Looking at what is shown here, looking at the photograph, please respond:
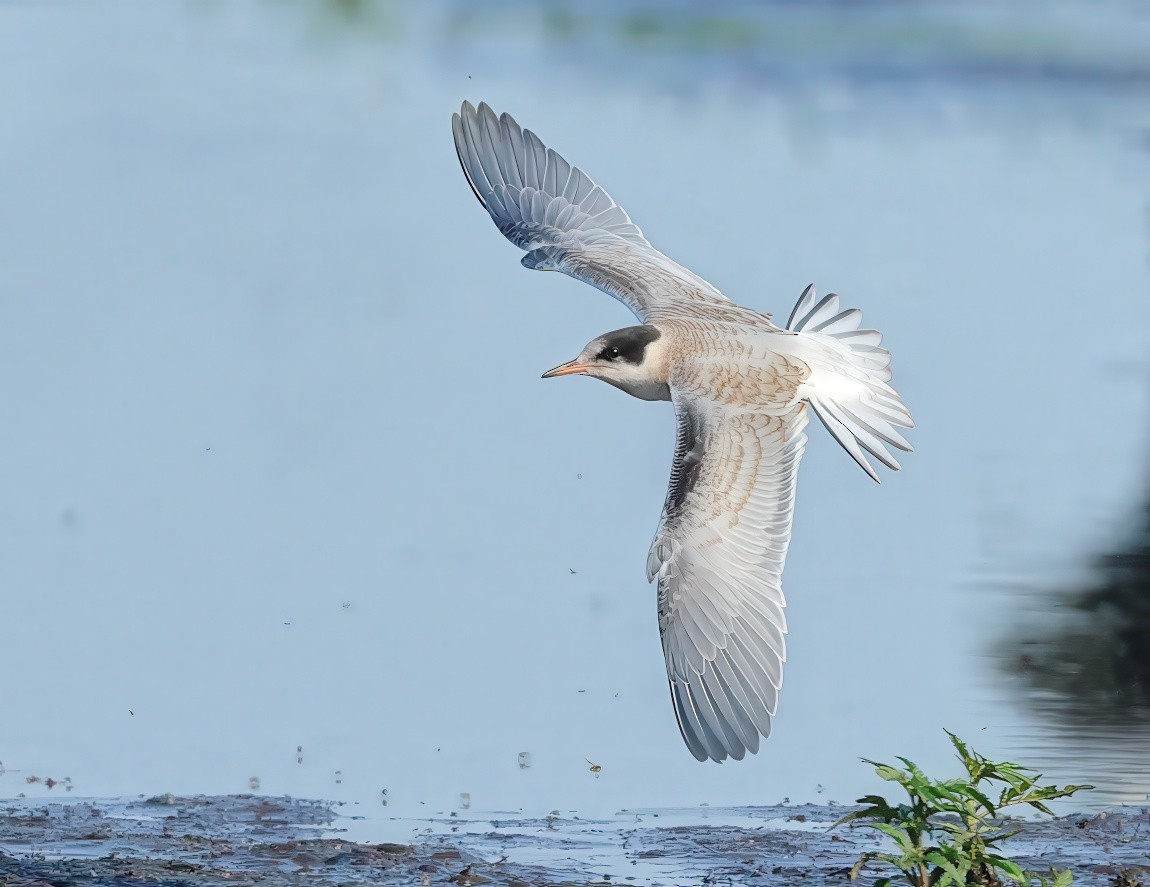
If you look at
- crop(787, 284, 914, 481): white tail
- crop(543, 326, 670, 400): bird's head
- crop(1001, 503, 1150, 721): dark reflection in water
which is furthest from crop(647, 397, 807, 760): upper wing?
crop(1001, 503, 1150, 721): dark reflection in water

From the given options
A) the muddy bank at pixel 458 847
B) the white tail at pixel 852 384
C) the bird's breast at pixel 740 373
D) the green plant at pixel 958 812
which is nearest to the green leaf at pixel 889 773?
the green plant at pixel 958 812

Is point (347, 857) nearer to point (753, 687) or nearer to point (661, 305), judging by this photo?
point (753, 687)

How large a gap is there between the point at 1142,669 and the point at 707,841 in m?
2.73

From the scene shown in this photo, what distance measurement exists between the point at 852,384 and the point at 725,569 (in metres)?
1.07

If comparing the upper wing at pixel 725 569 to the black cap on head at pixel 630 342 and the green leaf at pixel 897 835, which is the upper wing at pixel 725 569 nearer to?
the black cap on head at pixel 630 342

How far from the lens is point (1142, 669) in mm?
8109

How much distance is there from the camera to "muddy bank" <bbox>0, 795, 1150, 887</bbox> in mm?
5895

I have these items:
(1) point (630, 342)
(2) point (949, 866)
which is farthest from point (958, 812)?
(1) point (630, 342)

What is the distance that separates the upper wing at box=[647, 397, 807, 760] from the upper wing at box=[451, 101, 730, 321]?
1.79 meters

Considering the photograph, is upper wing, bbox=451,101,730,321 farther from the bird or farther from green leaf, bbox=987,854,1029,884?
green leaf, bbox=987,854,1029,884

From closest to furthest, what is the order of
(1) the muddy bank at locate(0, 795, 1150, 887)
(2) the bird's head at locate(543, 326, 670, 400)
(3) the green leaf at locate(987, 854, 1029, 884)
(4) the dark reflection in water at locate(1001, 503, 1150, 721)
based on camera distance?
(3) the green leaf at locate(987, 854, 1029, 884) → (1) the muddy bank at locate(0, 795, 1150, 887) → (2) the bird's head at locate(543, 326, 670, 400) → (4) the dark reflection in water at locate(1001, 503, 1150, 721)

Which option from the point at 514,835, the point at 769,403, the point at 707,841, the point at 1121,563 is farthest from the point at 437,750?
the point at 1121,563

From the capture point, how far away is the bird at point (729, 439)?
633cm

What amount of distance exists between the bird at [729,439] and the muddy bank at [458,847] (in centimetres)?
45
